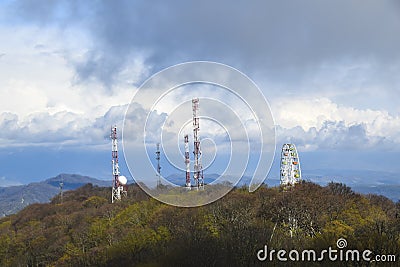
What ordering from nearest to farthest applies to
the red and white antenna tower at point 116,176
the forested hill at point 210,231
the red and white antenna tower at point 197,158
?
the forested hill at point 210,231, the red and white antenna tower at point 197,158, the red and white antenna tower at point 116,176

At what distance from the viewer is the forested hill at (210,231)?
38219mm

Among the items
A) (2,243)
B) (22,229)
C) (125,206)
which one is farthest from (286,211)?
(22,229)

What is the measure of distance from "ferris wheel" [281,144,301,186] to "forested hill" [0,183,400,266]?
209 centimetres

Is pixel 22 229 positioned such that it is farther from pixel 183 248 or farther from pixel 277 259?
pixel 277 259

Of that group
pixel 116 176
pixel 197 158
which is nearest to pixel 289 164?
pixel 197 158

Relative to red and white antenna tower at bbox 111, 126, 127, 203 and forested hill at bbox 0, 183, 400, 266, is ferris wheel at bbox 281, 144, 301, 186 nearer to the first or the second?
forested hill at bbox 0, 183, 400, 266

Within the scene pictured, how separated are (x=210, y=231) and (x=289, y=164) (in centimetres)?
2545

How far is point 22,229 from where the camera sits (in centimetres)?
11344

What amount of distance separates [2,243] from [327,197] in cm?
5993

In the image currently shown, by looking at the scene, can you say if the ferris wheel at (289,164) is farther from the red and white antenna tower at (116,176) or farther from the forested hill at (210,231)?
the red and white antenna tower at (116,176)

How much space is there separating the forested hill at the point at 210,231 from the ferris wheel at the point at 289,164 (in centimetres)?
209

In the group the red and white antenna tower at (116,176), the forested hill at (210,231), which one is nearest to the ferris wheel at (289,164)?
the forested hill at (210,231)

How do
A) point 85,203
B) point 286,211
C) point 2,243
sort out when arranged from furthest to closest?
1. point 85,203
2. point 2,243
3. point 286,211

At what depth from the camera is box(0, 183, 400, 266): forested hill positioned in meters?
38.2
